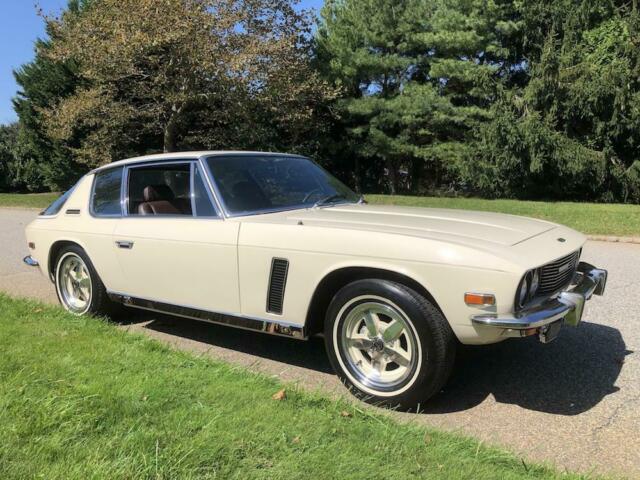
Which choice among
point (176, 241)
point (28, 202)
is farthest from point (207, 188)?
point (28, 202)

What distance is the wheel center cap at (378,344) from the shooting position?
335 centimetres

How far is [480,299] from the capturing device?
115 inches

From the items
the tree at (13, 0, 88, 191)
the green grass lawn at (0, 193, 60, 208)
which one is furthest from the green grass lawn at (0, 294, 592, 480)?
the tree at (13, 0, 88, 191)

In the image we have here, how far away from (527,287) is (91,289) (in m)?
3.87

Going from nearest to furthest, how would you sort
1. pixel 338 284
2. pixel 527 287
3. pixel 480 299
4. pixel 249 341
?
pixel 480 299 → pixel 527 287 → pixel 338 284 → pixel 249 341

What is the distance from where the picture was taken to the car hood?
10.7 feet

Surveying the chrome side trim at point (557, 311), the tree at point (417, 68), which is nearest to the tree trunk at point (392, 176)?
the tree at point (417, 68)

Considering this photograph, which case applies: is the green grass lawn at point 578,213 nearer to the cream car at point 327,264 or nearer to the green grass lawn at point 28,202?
the cream car at point 327,264

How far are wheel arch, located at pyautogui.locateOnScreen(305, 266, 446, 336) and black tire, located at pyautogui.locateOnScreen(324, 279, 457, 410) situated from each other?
0.05 metres

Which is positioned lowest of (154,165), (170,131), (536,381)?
(536,381)

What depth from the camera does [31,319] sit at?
4.88 metres

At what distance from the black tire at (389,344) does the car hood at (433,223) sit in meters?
0.40

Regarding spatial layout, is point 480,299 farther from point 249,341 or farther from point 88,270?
point 88,270

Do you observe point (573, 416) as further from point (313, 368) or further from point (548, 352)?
point (313, 368)
